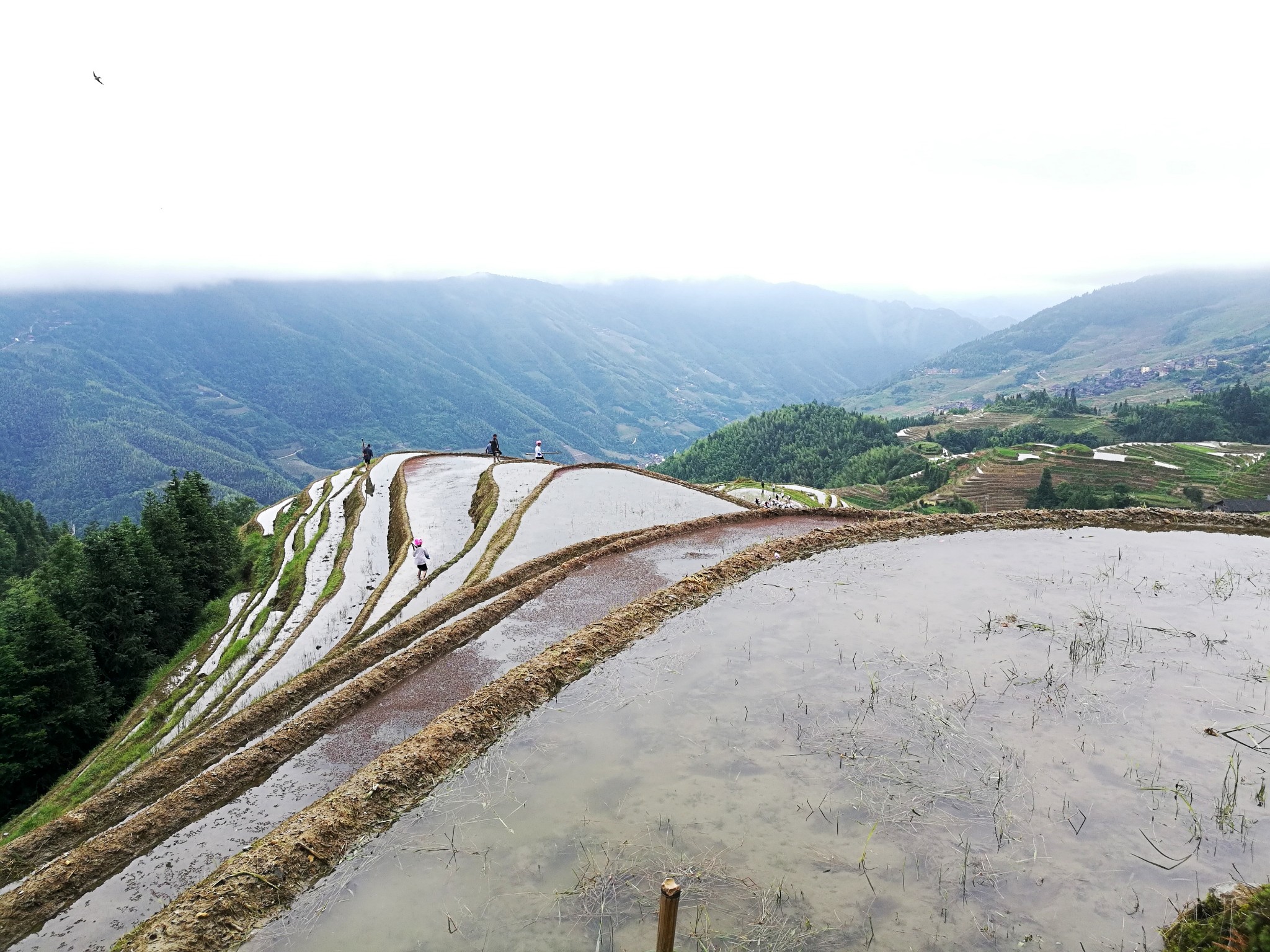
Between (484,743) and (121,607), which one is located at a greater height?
(484,743)

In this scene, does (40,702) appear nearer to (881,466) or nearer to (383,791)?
(383,791)

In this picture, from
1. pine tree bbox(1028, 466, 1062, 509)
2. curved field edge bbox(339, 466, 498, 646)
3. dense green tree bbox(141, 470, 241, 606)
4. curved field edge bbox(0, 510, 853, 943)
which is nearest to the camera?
curved field edge bbox(0, 510, 853, 943)

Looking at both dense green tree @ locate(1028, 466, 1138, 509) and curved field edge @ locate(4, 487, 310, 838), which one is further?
dense green tree @ locate(1028, 466, 1138, 509)

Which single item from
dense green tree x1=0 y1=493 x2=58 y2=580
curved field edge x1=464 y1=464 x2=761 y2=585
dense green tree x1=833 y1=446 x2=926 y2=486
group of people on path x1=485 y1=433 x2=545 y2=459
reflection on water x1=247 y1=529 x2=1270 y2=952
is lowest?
dense green tree x1=833 y1=446 x2=926 y2=486

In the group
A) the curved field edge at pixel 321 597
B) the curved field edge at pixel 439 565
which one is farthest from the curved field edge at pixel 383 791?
the curved field edge at pixel 321 597

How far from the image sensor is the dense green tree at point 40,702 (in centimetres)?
2392

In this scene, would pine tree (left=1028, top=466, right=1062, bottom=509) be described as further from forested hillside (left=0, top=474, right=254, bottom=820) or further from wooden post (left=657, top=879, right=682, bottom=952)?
wooden post (left=657, top=879, right=682, bottom=952)

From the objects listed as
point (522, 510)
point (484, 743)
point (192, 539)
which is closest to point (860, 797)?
point (484, 743)

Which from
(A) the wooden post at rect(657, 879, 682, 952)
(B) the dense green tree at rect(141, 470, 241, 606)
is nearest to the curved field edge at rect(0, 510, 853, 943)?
(A) the wooden post at rect(657, 879, 682, 952)

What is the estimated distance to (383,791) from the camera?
864cm

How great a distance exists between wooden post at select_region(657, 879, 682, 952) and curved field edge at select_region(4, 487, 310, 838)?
53.6 ft

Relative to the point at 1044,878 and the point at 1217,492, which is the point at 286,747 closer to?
the point at 1044,878

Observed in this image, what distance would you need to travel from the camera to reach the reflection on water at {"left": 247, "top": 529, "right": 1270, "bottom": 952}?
638 centimetres

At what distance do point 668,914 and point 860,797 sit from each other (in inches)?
156
